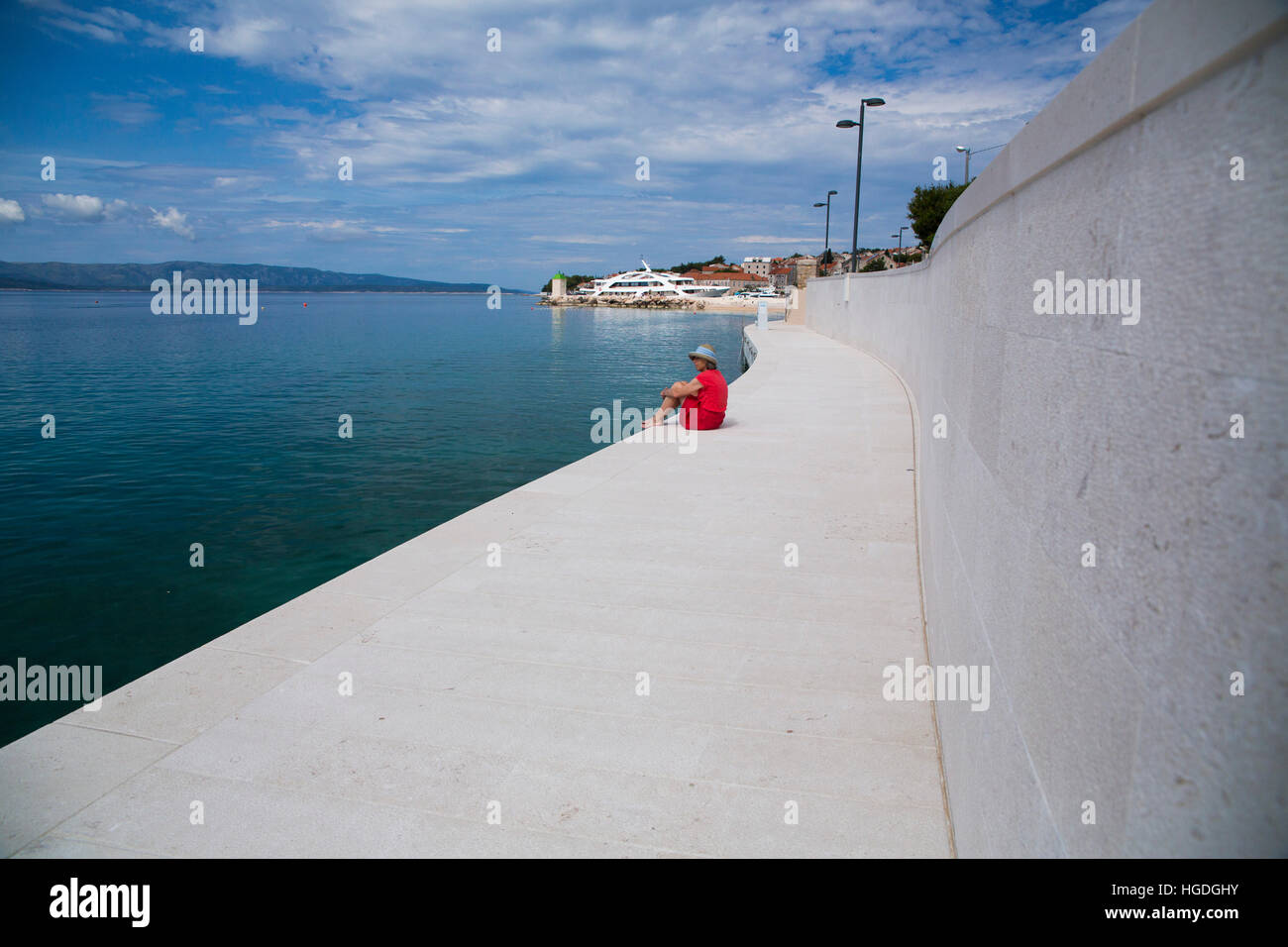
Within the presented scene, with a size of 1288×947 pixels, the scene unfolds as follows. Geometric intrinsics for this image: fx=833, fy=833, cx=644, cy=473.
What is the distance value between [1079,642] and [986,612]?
1098 millimetres

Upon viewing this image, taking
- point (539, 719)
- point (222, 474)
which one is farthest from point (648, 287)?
point (539, 719)

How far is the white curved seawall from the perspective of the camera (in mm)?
1121

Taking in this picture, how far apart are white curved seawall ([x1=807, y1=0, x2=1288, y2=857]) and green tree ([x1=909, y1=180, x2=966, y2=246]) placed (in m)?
60.7

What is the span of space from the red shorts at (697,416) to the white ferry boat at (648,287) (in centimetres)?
14311

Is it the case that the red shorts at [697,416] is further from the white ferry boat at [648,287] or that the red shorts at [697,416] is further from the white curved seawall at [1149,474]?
the white ferry boat at [648,287]

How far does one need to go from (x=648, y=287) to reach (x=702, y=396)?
155 metres

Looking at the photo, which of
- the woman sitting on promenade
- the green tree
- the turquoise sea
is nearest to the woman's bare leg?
the woman sitting on promenade

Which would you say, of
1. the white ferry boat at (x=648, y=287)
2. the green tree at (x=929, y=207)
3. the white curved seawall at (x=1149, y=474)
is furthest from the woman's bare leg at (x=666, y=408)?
the white ferry boat at (x=648, y=287)

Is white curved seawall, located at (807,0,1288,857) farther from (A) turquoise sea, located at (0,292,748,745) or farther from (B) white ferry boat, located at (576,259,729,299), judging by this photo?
(B) white ferry boat, located at (576,259,729,299)

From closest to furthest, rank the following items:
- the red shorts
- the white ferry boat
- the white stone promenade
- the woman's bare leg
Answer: the white stone promenade < the red shorts < the woman's bare leg < the white ferry boat

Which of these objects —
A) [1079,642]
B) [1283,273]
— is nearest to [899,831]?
[1079,642]

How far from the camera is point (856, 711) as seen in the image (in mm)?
4176

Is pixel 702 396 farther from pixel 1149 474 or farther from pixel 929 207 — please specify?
pixel 929 207

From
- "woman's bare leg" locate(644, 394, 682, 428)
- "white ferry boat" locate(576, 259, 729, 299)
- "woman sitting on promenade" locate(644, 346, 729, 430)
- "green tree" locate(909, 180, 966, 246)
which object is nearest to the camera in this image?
"woman sitting on promenade" locate(644, 346, 729, 430)
